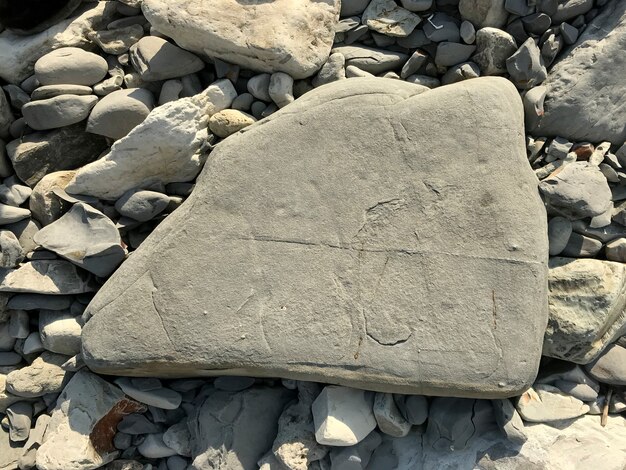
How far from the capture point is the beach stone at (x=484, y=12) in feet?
6.73

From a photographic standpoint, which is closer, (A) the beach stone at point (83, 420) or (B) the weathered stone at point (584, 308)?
(B) the weathered stone at point (584, 308)

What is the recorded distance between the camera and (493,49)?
206 centimetres

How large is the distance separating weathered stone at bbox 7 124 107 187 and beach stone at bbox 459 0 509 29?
1.54 m

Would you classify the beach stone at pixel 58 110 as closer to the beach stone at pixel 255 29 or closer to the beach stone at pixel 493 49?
the beach stone at pixel 255 29

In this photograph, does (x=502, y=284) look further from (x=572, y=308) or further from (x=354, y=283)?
(x=354, y=283)

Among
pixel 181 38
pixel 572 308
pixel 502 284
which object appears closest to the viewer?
pixel 502 284

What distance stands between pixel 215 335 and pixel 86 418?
697 mm

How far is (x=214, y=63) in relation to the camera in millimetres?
2162

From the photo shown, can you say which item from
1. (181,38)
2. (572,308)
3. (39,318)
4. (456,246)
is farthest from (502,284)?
(39,318)

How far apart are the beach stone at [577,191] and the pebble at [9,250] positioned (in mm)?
1999

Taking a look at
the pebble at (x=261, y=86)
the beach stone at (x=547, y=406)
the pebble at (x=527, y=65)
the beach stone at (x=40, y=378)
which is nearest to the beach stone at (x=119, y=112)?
the pebble at (x=261, y=86)

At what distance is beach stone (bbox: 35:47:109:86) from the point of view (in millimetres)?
2119

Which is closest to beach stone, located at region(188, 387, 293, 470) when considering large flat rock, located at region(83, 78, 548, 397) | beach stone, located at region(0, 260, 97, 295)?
large flat rock, located at region(83, 78, 548, 397)

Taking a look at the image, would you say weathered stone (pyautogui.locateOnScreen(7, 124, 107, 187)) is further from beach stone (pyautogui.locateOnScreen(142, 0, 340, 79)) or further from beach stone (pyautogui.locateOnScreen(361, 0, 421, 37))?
beach stone (pyautogui.locateOnScreen(361, 0, 421, 37))
